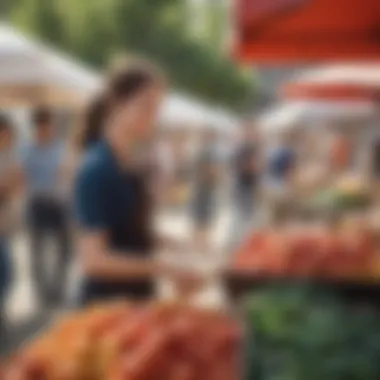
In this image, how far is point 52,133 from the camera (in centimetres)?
283

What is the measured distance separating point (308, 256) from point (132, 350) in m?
0.55

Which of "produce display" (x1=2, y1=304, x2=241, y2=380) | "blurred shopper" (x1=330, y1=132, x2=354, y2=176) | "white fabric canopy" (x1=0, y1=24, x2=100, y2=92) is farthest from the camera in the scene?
"blurred shopper" (x1=330, y1=132, x2=354, y2=176)

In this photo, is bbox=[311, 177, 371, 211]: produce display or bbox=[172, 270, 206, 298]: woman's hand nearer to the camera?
bbox=[172, 270, 206, 298]: woman's hand

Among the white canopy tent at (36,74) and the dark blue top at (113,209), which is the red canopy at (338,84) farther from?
the dark blue top at (113,209)

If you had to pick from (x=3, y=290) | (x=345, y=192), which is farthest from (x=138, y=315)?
(x=345, y=192)

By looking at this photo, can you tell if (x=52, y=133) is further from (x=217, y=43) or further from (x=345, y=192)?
(x=345, y=192)

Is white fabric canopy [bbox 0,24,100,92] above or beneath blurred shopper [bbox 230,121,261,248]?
above

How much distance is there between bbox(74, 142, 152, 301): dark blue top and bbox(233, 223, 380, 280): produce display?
0.39ft

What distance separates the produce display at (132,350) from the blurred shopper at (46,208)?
5.44 feet

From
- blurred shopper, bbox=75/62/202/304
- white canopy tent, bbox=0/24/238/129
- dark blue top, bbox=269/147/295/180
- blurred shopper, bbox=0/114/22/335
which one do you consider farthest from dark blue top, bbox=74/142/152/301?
dark blue top, bbox=269/147/295/180

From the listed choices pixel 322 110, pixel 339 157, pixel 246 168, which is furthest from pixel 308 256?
pixel 246 168

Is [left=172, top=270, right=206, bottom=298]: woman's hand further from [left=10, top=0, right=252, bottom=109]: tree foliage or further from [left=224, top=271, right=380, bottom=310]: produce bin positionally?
[left=10, top=0, right=252, bottom=109]: tree foliage

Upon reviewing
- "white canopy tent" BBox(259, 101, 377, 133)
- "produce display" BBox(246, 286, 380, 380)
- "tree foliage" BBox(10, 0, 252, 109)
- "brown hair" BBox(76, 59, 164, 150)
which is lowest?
"produce display" BBox(246, 286, 380, 380)

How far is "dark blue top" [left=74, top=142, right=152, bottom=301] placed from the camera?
1.33 meters
